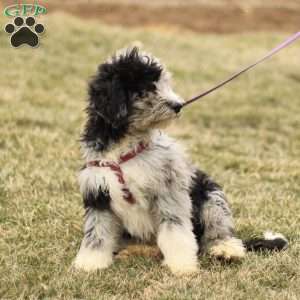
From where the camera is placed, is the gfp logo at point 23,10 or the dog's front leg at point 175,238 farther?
the gfp logo at point 23,10

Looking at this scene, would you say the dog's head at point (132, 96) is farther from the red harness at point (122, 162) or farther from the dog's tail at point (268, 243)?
the dog's tail at point (268, 243)

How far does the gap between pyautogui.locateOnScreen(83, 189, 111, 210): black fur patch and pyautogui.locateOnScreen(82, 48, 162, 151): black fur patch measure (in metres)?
0.32

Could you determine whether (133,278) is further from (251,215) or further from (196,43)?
(196,43)

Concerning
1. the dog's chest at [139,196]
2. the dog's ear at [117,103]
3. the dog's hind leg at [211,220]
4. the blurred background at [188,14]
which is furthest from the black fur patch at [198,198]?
the blurred background at [188,14]

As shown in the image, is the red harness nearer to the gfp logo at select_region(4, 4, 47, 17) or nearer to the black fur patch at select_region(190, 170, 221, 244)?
the black fur patch at select_region(190, 170, 221, 244)

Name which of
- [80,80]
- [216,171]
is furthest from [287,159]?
[80,80]

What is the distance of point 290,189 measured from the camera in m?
6.74

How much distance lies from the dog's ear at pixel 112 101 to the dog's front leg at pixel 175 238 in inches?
24.4

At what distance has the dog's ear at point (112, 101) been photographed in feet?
13.4

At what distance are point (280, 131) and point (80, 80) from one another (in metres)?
4.17

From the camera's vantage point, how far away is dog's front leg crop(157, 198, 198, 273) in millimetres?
4102

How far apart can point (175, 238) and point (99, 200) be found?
0.58m

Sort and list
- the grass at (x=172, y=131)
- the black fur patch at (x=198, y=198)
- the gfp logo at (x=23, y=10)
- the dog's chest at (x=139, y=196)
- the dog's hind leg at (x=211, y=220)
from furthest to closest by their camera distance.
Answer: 1. the gfp logo at (x=23, y=10)
2. the black fur patch at (x=198, y=198)
3. the dog's hind leg at (x=211, y=220)
4. the dog's chest at (x=139, y=196)
5. the grass at (x=172, y=131)

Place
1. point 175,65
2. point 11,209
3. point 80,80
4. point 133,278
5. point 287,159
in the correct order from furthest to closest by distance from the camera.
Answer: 1. point 175,65
2. point 80,80
3. point 287,159
4. point 11,209
5. point 133,278
